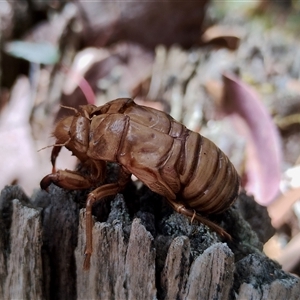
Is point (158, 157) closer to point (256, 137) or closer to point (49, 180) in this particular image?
point (49, 180)

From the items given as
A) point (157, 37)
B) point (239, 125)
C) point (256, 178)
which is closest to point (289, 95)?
point (239, 125)

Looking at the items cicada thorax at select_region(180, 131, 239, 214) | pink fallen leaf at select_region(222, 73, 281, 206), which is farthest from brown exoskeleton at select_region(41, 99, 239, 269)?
pink fallen leaf at select_region(222, 73, 281, 206)

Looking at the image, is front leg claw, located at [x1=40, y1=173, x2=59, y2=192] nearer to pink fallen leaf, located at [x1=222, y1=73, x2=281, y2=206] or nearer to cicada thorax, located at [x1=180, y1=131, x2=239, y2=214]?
cicada thorax, located at [x1=180, y1=131, x2=239, y2=214]

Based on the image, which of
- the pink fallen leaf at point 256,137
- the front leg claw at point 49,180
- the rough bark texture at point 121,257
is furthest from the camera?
the pink fallen leaf at point 256,137

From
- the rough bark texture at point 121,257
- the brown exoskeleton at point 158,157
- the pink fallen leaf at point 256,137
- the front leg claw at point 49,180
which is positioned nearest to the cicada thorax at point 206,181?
the brown exoskeleton at point 158,157

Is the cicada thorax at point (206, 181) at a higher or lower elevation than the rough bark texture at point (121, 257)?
higher

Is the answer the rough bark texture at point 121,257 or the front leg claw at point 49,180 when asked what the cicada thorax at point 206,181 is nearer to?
the rough bark texture at point 121,257

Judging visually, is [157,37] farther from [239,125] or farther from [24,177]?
[24,177]
